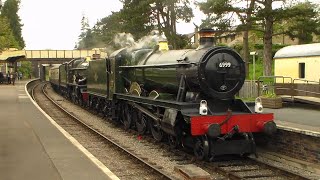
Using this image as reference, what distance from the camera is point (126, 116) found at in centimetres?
1438

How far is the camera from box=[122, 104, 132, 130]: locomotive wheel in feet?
45.6

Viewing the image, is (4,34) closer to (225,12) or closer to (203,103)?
(225,12)

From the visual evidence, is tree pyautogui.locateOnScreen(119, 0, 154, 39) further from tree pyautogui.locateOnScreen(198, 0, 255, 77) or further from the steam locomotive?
the steam locomotive

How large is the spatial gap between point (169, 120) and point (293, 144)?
109 inches

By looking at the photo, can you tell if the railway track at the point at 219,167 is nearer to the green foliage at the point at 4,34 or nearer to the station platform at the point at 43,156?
the station platform at the point at 43,156

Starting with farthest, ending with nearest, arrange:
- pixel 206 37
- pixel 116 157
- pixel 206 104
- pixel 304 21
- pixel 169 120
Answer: pixel 304 21 < pixel 116 157 < pixel 206 37 < pixel 169 120 < pixel 206 104

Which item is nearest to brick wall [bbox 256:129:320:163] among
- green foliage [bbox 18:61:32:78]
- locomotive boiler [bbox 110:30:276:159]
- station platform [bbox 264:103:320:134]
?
station platform [bbox 264:103:320:134]

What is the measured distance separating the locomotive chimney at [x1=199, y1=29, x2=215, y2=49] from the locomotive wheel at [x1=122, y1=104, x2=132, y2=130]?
15.6ft

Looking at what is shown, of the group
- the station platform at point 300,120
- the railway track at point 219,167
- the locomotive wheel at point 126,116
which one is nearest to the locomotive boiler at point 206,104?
the railway track at point 219,167

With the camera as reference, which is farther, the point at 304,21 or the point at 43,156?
the point at 304,21

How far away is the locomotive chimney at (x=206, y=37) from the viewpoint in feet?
31.9

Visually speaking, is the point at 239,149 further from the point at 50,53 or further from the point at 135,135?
the point at 50,53

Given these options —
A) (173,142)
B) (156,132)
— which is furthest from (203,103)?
(156,132)

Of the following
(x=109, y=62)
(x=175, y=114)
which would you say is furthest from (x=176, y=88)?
(x=109, y=62)
